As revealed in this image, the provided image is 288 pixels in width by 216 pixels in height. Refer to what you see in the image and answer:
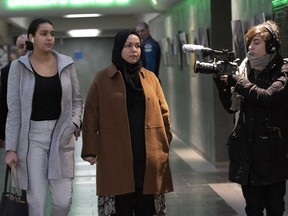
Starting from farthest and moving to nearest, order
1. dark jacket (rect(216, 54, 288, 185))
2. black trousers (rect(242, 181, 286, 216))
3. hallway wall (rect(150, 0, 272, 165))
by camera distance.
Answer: hallway wall (rect(150, 0, 272, 165)) < black trousers (rect(242, 181, 286, 216)) < dark jacket (rect(216, 54, 288, 185))

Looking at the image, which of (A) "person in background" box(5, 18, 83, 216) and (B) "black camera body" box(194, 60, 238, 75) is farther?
(A) "person in background" box(5, 18, 83, 216)

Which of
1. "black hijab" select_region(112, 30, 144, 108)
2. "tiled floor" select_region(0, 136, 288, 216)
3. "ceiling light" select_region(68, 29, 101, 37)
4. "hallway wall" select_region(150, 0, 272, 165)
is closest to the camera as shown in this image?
"black hijab" select_region(112, 30, 144, 108)

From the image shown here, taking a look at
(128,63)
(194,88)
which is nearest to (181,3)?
(194,88)

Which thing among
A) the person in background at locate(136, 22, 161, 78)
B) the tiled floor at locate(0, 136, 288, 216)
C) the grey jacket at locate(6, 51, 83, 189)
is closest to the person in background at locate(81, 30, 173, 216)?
the grey jacket at locate(6, 51, 83, 189)

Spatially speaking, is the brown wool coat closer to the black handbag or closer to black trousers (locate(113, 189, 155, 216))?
black trousers (locate(113, 189, 155, 216))

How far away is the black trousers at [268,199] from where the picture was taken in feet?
14.7

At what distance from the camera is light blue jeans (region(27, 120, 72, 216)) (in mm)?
4633

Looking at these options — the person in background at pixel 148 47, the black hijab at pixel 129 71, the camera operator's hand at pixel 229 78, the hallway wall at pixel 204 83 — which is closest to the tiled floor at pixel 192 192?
the hallway wall at pixel 204 83

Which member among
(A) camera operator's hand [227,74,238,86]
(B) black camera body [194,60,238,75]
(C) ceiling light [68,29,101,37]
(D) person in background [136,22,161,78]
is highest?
(C) ceiling light [68,29,101,37]

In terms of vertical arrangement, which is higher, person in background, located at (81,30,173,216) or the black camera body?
the black camera body

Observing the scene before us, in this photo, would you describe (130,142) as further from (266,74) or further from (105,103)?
(266,74)

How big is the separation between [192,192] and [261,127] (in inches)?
127

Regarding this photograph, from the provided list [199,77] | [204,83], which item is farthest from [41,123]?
[199,77]

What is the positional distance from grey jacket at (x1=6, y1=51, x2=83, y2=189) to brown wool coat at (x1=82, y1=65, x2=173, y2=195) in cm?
20
